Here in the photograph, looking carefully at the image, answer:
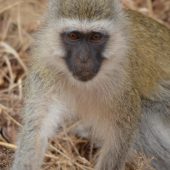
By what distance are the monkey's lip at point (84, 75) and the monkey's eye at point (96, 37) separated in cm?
27

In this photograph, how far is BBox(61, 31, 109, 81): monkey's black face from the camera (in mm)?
5152

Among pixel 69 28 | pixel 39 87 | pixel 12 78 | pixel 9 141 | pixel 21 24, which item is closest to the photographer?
pixel 69 28

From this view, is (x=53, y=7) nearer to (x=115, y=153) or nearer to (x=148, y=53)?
(x=148, y=53)

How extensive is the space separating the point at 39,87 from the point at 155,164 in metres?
1.44

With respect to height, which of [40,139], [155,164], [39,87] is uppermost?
[39,87]

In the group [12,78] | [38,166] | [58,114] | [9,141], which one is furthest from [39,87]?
[12,78]

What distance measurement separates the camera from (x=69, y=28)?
5270 mm

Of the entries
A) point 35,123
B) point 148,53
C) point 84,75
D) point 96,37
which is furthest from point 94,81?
point 148,53

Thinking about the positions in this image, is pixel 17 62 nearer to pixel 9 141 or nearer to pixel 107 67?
pixel 9 141

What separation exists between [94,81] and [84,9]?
0.65m

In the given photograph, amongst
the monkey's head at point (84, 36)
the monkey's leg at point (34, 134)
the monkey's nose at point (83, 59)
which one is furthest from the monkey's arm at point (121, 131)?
the monkey's nose at point (83, 59)

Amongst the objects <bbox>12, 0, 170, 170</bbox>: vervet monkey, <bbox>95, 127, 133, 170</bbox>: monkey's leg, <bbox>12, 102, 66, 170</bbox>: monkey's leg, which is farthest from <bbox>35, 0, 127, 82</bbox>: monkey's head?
<bbox>95, 127, 133, 170</bbox>: monkey's leg

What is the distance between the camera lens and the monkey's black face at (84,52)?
5152 mm

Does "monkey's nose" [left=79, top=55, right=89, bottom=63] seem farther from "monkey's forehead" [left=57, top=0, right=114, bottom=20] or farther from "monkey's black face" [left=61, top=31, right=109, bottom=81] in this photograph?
"monkey's forehead" [left=57, top=0, right=114, bottom=20]
